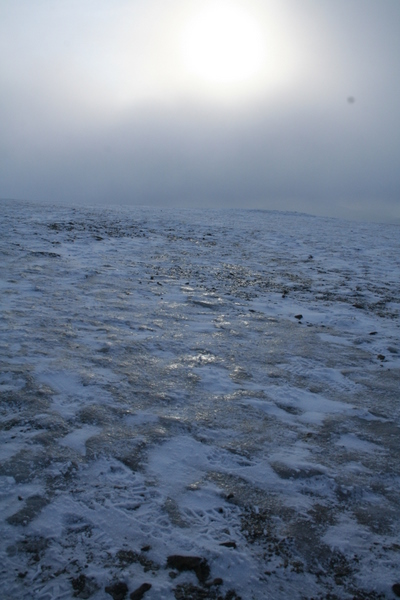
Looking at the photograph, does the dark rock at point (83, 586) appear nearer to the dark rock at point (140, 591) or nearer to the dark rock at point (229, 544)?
the dark rock at point (140, 591)

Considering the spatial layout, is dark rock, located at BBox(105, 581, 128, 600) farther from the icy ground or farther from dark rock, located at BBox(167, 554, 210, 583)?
dark rock, located at BBox(167, 554, 210, 583)

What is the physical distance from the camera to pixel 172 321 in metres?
6.19

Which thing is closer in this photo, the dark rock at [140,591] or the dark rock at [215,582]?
the dark rock at [140,591]

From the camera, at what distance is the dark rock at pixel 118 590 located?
2.16 m

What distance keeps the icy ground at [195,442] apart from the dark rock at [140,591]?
37 millimetres

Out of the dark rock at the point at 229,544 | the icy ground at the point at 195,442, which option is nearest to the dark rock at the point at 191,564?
the icy ground at the point at 195,442

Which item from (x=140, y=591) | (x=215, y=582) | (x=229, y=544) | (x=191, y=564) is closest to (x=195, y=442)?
(x=229, y=544)

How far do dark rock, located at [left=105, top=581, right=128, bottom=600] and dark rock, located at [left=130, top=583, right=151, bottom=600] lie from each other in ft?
0.17

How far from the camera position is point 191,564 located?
2.35 metres

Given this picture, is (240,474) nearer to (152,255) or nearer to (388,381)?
(388,381)

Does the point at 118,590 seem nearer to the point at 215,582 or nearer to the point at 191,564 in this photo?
the point at 191,564

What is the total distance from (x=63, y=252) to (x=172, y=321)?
532 centimetres

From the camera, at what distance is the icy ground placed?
92.4 inches

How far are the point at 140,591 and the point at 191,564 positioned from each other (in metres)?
0.33
